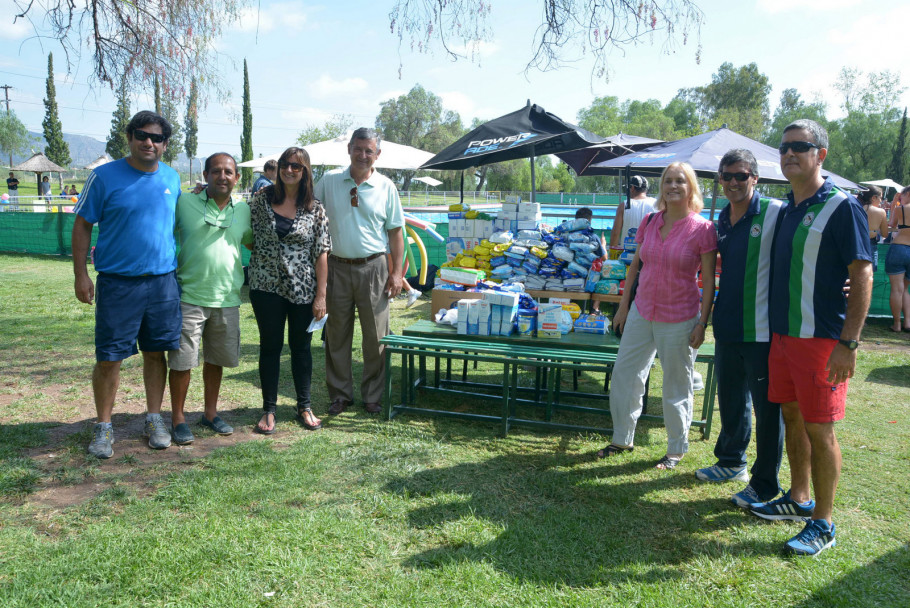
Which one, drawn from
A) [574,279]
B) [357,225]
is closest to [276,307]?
[357,225]

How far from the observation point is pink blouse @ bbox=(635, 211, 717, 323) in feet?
12.0

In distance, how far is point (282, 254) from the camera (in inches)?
167

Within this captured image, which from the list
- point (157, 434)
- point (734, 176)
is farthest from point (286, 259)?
point (734, 176)

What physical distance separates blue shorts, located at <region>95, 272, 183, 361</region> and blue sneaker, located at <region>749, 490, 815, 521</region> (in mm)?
3607

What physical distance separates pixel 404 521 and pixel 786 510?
2023 millimetres

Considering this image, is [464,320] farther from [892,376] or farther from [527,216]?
[892,376]

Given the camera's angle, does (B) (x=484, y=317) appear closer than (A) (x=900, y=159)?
Yes

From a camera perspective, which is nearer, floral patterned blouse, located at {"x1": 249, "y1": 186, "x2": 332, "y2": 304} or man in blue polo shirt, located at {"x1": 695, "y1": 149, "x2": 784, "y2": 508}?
man in blue polo shirt, located at {"x1": 695, "y1": 149, "x2": 784, "y2": 508}

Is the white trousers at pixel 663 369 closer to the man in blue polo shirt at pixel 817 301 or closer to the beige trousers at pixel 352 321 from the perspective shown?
the man in blue polo shirt at pixel 817 301

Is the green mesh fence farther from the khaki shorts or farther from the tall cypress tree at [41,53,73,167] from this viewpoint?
the tall cypress tree at [41,53,73,167]

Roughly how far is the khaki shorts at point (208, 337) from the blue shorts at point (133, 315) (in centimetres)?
10

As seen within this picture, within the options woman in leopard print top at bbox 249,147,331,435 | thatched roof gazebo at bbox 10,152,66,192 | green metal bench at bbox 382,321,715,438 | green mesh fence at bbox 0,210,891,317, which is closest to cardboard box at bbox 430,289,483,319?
green metal bench at bbox 382,321,715,438

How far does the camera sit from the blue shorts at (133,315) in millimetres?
3723

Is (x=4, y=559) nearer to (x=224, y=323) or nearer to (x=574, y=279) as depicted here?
(x=224, y=323)
